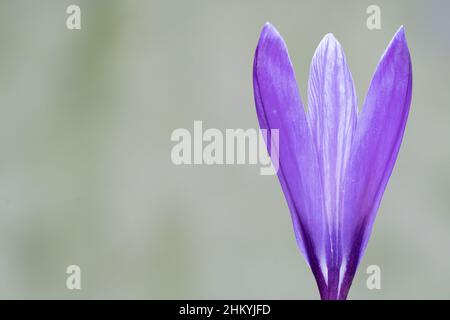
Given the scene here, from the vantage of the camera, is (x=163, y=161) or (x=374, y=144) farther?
(x=163, y=161)

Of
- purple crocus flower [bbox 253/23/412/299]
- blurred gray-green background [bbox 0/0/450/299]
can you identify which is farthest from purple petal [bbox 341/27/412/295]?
blurred gray-green background [bbox 0/0/450/299]

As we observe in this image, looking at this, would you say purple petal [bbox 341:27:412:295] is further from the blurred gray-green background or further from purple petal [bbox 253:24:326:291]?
the blurred gray-green background

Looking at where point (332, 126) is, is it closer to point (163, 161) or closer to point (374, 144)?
point (374, 144)

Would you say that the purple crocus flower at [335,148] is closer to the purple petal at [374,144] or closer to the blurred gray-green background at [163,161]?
the purple petal at [374,144]

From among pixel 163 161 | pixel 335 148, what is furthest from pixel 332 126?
pixel 163 161

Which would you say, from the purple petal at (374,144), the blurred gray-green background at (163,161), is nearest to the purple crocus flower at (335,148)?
the purple petal at (374,144)

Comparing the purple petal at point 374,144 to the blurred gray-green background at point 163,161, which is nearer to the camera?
the purple petal at point 374,144
